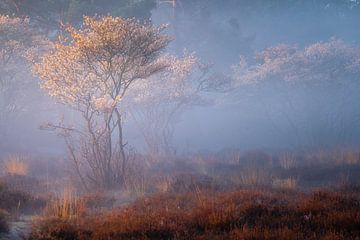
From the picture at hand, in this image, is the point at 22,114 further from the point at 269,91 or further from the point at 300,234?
the point at 300,234

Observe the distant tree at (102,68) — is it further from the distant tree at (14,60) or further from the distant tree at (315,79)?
the distant tree at (315,79)

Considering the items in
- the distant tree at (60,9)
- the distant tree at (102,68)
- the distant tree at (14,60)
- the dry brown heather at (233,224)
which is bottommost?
the dry brown heather at (233,224)

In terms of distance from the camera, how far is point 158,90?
3011 centimetres

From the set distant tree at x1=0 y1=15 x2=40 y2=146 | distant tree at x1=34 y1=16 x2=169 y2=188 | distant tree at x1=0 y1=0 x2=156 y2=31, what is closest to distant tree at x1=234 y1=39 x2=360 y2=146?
distant tree at x1=0 y1=0 x2=156 y2=31

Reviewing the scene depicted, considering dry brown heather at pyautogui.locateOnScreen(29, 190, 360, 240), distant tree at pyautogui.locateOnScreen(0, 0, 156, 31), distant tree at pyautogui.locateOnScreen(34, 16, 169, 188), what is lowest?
dry brown heather at pyautogui.locateOnScreen(29, 190, 360, 240)

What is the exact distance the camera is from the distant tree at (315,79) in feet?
119

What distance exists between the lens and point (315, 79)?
1453 inches

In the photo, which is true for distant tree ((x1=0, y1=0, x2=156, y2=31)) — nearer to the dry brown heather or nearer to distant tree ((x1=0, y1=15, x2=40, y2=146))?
distant tree ((x1=0, y1=15, x2=40, y2=146))

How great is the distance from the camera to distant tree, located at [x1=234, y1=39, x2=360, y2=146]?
36.2 meters

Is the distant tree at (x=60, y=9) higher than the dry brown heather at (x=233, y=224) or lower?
higher

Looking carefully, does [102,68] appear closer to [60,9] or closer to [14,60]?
[60,9]

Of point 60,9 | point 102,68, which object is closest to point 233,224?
point 102,68

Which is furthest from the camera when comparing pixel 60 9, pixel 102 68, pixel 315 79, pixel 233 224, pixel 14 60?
pixel 315 79

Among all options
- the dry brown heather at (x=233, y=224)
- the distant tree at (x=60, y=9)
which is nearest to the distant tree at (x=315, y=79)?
the distant tree at (x=60, y=9)
